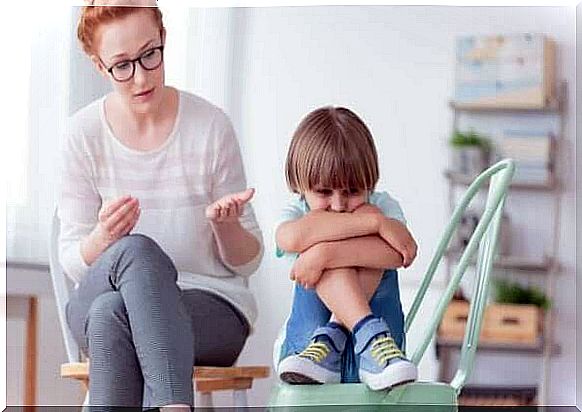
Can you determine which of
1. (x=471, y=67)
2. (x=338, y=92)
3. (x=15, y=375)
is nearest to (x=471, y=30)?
Result: (x=471, y=67)

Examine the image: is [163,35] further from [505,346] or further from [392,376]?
[505,346]

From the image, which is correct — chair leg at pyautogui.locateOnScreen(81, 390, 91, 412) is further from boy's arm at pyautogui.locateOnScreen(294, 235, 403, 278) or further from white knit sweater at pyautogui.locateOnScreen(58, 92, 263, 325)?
boy's arm at pyautogui.locateOnScreen(294, 235, 403, 278)

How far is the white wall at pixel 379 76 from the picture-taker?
212 cm

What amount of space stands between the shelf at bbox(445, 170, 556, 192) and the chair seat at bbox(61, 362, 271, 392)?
1.51ft

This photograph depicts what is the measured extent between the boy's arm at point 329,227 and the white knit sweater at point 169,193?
130mm

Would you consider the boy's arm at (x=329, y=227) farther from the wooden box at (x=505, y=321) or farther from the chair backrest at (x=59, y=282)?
the chair backrest at (x=59, y=282)

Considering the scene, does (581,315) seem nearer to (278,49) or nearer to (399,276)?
(399,276)

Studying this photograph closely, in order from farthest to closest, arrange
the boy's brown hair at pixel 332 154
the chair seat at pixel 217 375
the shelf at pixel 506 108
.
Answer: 1. the shelf at pixel 506 108
2. the chair seat at pixel 217 375
3. the boy's brown hair at pixel 332 154

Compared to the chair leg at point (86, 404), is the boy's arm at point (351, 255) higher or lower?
higher

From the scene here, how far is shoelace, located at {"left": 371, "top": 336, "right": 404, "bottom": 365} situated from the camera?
6.06ft

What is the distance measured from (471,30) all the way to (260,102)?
39 centimetres

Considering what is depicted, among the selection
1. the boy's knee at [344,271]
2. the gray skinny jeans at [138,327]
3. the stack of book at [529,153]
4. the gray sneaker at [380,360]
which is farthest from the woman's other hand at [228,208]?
the stack of book at [529,153]

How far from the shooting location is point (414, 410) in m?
1.87

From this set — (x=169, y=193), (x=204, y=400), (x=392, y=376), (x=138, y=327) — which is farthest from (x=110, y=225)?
(x=392, y=376)
